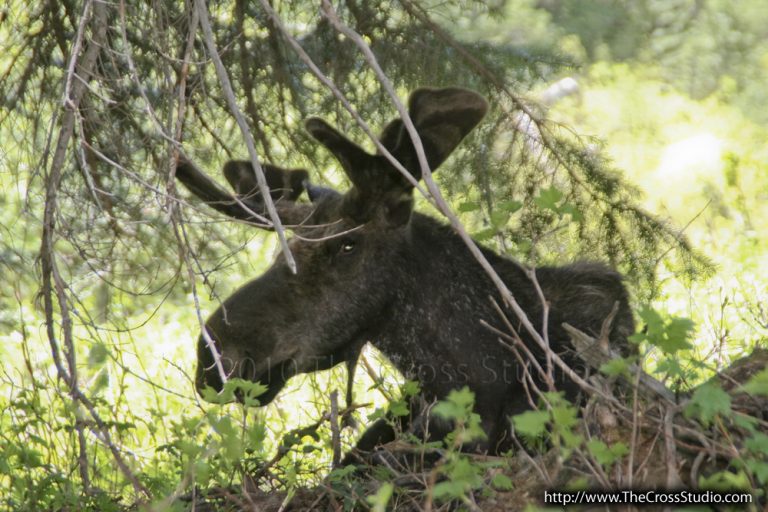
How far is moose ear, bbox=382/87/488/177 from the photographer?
4.57m

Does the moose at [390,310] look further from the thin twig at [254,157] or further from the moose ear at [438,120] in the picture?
the thin twig at [254,157]

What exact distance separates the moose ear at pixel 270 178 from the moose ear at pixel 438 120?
1.22m

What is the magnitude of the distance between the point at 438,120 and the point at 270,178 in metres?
1.57

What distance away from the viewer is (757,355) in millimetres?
4059

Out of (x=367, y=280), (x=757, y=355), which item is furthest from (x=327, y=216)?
(x=757, y=355)

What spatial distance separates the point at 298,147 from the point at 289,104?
280 millimetres

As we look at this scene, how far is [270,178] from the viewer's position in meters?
5.93

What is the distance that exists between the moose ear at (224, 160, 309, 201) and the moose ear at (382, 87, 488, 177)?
122 centimetres

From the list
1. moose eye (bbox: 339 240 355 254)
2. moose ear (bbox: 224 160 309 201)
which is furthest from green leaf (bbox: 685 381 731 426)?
moose ear (bbox: 224 160 309 201)

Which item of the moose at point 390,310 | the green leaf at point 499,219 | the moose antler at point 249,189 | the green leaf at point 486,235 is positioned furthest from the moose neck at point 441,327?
the green leaf at point 499,219

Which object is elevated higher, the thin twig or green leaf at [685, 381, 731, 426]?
the thin twig

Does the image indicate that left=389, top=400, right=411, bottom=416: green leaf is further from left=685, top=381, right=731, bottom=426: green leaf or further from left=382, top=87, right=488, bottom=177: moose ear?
left=685, top=381, right=731, bottom=426: green leaf

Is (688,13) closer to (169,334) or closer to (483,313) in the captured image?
(169,334)

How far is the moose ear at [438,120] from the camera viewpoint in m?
4.57
